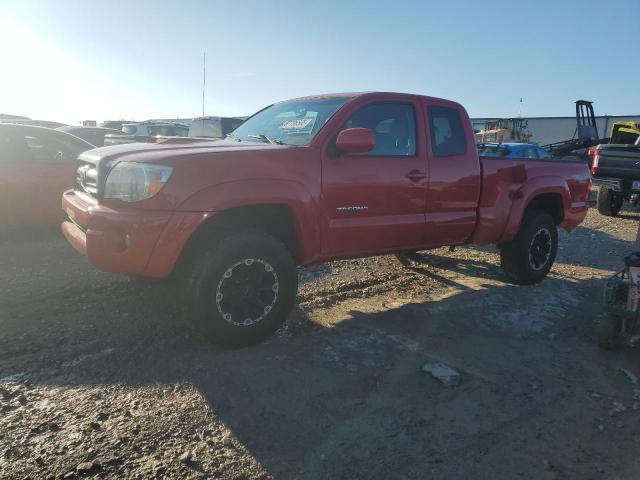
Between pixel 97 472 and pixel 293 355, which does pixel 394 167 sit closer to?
pixel 293 355

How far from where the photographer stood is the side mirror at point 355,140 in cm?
363

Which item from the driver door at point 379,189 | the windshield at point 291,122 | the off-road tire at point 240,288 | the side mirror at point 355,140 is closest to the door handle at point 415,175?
the driver door at point 379,189

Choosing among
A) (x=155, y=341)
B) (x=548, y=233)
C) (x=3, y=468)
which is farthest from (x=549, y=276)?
(x=3, y=468)

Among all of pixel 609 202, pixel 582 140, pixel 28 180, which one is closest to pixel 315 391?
pixel 28 180

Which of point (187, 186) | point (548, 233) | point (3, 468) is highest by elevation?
point (187, 186)

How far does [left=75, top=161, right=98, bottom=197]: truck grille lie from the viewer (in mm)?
3581

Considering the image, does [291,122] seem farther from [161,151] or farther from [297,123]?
[161,151]

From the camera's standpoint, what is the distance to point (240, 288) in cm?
353

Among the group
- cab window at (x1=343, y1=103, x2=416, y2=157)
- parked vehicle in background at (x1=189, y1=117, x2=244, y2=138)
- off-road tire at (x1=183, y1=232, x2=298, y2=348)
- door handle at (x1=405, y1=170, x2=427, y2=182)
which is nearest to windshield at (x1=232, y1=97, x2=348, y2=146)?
cab window at (x1=343, y1=103, x2=416, y2=157)

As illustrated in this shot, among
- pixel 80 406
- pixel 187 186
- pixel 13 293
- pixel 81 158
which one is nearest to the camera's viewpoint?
pixel 80 406

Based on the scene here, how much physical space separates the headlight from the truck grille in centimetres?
23

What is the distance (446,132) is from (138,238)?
3.03m

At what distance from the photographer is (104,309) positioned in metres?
4.24

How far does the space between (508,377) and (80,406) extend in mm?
2697
